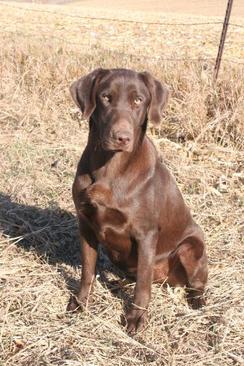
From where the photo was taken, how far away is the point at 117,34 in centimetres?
1274

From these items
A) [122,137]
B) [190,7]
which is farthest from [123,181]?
[190,7]

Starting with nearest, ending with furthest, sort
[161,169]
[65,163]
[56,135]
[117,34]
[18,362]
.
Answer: [18,362] → [161,169] → [65,163] → [56,135] → [117,34]

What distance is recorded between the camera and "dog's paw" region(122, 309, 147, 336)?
3.18m

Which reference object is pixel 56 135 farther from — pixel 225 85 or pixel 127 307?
pixel 127 307

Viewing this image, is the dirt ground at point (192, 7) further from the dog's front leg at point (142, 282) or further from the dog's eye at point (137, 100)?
the dog's front leg at point (142, 282)

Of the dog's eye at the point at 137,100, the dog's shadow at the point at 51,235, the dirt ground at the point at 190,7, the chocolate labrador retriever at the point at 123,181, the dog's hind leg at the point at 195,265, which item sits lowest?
the dirt ground at the point at 190,7

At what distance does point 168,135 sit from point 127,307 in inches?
115

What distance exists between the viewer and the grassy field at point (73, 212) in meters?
3.01

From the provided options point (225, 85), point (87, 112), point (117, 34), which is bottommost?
point (117, 34)

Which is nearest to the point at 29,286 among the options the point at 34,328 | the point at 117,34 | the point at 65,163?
the point at 34,328

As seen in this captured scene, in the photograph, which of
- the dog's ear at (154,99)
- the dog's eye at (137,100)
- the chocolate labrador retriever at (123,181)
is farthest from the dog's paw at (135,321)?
the dog's eye at (137,100)

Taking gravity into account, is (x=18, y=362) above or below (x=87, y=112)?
below

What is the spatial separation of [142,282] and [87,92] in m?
1.12

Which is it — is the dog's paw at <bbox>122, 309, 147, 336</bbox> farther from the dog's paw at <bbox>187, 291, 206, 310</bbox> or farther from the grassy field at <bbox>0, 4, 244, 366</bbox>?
the dog's paw at <bbox>187, 291, 206, 310</bbox>
